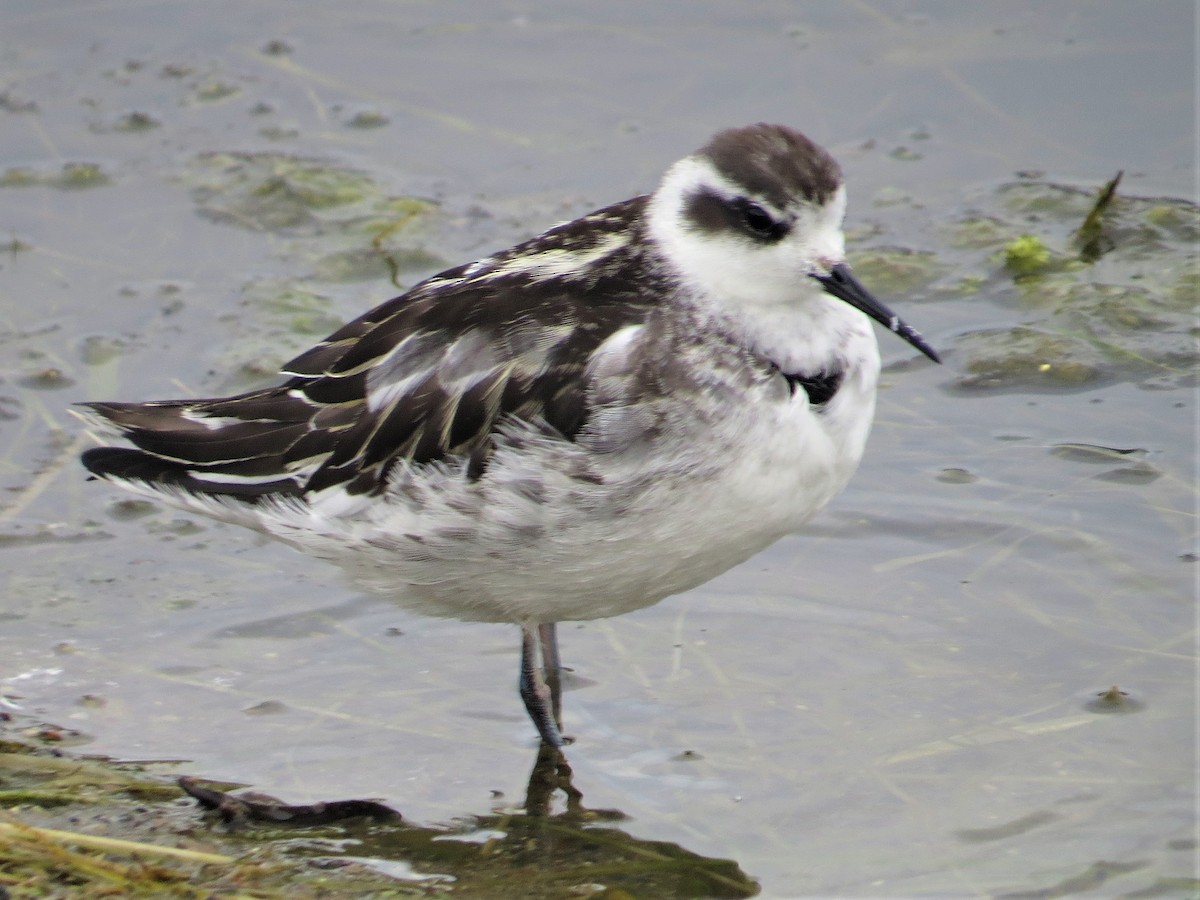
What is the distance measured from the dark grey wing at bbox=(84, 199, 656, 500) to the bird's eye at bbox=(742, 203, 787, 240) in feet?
1.15

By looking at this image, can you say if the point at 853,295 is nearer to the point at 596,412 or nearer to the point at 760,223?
the point at 760,223

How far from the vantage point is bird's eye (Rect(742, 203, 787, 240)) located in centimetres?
534

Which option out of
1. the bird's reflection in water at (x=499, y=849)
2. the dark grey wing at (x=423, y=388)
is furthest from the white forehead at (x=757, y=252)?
the bird's reflection in water at (x=499, y=849)

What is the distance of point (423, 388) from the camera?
217 inches

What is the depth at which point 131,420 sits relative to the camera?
6.02m

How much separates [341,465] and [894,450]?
2676 mm

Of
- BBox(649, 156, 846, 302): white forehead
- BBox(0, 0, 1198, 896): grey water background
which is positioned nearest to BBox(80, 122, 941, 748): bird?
BBox(649, 156, 846, 302): white forehead

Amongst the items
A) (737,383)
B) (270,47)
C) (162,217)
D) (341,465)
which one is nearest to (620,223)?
(737,383)

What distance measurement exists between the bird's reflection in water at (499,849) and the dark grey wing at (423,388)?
1.04 m

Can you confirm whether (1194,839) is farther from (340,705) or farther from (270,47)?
(270,47)

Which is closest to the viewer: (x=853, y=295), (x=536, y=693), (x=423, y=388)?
(x=853, y=295)

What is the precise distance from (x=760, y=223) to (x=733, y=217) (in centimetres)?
9

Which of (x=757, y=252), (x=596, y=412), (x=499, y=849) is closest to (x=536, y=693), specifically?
(x=499, y=849)

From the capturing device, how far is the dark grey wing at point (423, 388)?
17.5 feet
